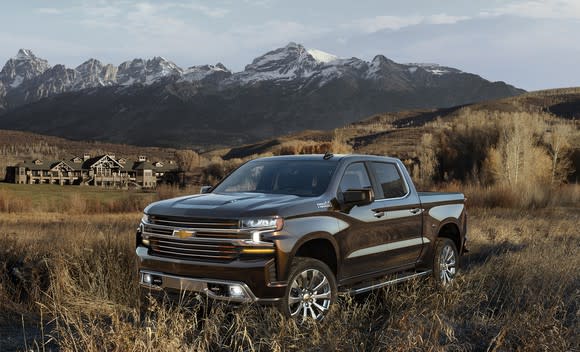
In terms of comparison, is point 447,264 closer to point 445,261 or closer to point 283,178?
point 445,261

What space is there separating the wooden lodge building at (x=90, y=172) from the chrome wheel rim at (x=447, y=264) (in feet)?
349

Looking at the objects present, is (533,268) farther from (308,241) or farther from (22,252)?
(22,252)

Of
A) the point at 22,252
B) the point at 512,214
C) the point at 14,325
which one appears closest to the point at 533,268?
the point at 14,325

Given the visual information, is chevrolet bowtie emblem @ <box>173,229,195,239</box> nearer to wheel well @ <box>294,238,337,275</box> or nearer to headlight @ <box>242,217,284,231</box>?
headlight @ <box>242,217,284,231</box>

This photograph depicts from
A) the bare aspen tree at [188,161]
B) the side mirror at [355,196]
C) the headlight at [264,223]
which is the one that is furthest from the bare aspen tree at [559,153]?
the bare aspen tree at [188,161]

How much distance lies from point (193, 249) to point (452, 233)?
482 centimetres

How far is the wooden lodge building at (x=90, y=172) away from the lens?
115875mm

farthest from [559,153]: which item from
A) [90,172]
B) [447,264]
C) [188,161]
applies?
[90,172]

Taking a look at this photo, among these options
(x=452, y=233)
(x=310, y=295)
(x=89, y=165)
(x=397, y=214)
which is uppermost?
(x=397, y=214)

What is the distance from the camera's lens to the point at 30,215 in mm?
40344

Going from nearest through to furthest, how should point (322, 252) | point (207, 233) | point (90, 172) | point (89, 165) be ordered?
point (207, 233), point (322, 252), point (90, 172), point (89, 165)

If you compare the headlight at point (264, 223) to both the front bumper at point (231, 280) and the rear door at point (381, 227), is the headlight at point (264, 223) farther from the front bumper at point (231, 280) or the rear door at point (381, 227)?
the rear door at point (381, 227)

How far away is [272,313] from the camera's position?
600 centimetres

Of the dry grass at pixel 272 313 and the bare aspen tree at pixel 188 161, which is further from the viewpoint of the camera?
the bare aspen tree at pixel 188 161
